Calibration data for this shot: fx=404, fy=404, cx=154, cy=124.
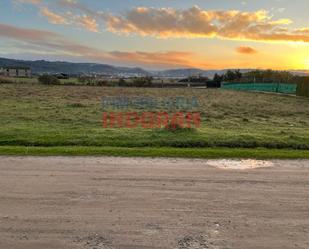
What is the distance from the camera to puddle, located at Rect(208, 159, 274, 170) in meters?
8.27

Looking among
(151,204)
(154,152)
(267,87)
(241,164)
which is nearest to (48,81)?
(267,87)

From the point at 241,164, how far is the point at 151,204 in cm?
341

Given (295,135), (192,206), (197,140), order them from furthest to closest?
1. (295,135)
2. (197,140)
3. (192,206)

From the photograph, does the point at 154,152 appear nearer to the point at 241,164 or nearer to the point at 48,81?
the point at 241,164

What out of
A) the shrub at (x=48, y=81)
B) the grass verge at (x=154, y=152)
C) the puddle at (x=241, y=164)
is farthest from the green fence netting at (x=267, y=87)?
the puddle at (x=241, y=164)

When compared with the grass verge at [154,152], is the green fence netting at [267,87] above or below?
above

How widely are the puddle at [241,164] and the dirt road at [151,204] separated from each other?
0.08 feet

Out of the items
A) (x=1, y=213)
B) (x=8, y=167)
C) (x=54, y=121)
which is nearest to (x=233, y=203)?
(x=1, y=213)

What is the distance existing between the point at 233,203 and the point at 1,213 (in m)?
3.20

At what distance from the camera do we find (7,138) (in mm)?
11047

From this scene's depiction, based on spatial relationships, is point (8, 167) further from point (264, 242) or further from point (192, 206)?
point (264, 242)

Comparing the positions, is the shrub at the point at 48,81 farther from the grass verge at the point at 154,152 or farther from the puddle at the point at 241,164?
the puddle at the point at 241,164

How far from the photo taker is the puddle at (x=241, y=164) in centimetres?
827

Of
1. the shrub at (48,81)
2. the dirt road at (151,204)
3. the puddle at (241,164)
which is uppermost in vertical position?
the shrub at (48,81)
